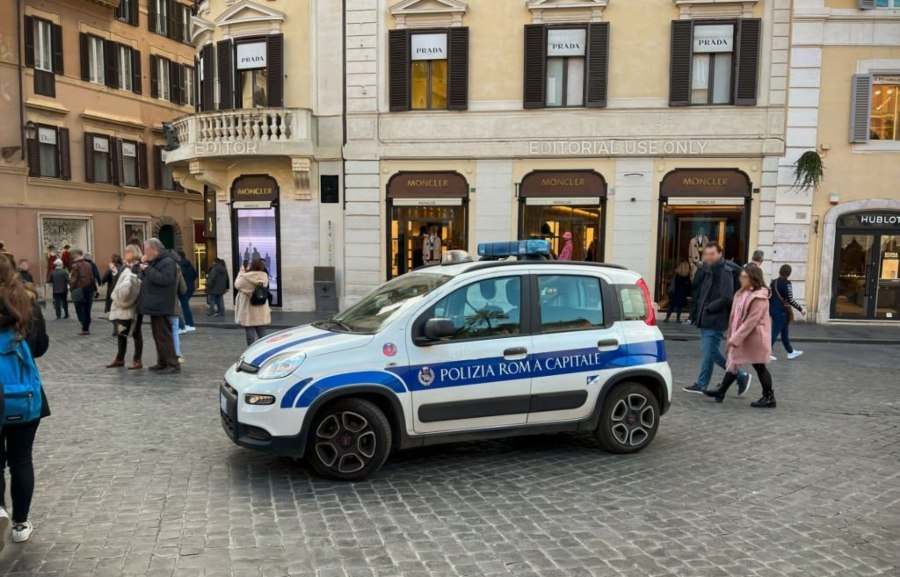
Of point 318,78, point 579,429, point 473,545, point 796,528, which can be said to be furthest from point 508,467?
point 318,78

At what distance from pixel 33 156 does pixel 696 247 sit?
2418 cm

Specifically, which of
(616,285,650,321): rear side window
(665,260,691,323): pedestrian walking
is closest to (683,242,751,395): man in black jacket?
(616,285,650,321): rear side window

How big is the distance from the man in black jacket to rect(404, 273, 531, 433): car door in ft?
12.0

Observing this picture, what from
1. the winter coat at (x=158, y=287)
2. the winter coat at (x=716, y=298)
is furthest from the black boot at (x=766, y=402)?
the winter coat at (x=158, y=287)

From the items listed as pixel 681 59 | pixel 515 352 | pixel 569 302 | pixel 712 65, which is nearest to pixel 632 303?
pixel 569 302

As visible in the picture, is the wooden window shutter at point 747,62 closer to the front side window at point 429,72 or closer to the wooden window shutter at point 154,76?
the front side window at point 429,72

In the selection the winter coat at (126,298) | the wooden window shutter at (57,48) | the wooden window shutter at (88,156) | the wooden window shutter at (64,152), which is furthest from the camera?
the wooden window shutter at (88,156)

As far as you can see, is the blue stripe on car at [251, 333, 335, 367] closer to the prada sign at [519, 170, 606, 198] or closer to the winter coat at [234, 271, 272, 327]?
the winter coat at [234, 271, 272, 327]

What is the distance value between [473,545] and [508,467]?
148 cm

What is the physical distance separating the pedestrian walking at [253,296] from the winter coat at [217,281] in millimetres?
7945

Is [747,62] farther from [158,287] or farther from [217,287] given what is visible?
[217,287]

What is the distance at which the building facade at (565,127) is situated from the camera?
16547 mm

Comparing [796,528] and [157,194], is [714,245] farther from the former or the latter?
[157,194]

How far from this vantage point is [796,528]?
4.35 meters
